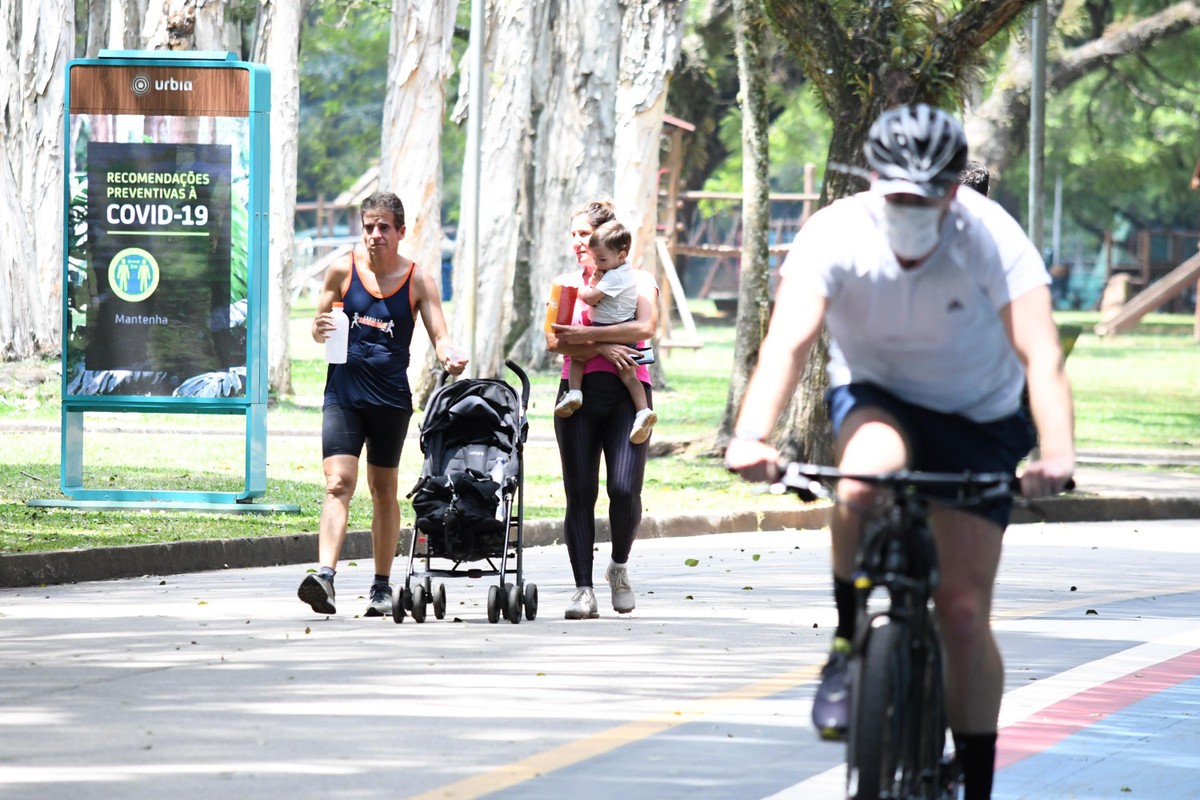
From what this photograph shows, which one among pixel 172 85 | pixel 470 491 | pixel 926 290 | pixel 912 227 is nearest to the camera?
pixel 912 227

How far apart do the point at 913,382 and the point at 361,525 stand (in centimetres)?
880

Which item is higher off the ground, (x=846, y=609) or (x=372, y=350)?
(x=372, y=350)

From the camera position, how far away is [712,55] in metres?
43.5

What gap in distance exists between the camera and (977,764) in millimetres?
5223

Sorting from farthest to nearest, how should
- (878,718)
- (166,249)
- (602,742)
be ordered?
1. (166,249)
2. (602,742)
3. (878,718)

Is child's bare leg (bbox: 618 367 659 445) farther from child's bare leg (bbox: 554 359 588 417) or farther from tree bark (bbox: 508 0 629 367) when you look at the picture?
tree bark (bbox: 508 0 629 367)

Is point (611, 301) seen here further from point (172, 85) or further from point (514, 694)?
point (172, 85)

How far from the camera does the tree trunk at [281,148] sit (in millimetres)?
24938

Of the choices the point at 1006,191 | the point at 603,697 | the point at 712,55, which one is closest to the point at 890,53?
the point at 603,697

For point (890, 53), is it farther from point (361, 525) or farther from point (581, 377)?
point (581, 377)

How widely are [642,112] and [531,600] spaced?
16.8 meters

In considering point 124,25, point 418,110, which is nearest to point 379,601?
point 418,110

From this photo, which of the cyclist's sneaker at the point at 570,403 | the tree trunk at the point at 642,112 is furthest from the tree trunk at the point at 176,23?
the cyclist's sneaker at the point at 570,403

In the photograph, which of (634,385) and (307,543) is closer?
(634,385)
